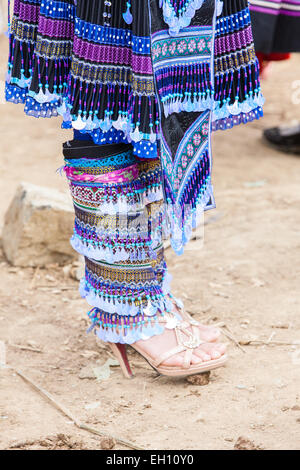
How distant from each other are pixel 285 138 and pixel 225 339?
2218 mm

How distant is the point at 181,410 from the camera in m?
1.70

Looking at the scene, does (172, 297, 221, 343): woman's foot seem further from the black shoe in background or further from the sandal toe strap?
the black shoe in background

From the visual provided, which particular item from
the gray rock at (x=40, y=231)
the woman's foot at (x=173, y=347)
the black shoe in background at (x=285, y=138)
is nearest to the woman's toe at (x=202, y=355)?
the woman's foot at (x=173, y=347)

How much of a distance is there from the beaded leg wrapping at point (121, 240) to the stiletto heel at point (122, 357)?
4 cm

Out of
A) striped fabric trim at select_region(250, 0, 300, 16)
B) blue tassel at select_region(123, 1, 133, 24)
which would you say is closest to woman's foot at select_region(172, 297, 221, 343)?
blue tassel at select_region(123, 1, 133, 24)

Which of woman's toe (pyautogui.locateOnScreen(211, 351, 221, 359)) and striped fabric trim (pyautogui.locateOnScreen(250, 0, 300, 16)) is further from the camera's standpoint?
striped fabric trim (pyautogui.locateOnScreen(250, 0, 300, 16))

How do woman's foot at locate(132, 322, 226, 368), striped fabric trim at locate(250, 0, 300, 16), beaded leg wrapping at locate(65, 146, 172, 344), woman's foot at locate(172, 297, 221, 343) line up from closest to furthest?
beaded leg wrapping at locate(65, 146, 172, 344) → woman's foot at locate(132, 322, 226, 368) → woman's foot at locate(172, 297, 221, 343) → striped fabric trim at locate(250, 0, 300, 16)

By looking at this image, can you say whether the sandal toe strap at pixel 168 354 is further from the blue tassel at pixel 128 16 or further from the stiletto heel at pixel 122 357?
A: the blue tassel at pixel 128 16

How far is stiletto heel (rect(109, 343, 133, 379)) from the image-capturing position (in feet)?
6.17

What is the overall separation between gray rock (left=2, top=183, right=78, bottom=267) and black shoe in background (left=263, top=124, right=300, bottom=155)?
1713 millimetres

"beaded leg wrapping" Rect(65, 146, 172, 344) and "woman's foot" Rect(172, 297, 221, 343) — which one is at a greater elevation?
"beaded leg wrapping" Rect(65, 146, 172, 344)

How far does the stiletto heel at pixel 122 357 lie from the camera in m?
1.88

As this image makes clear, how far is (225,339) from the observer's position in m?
2.09
